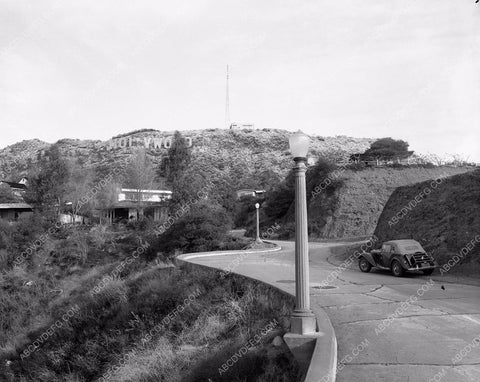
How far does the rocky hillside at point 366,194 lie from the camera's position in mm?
48844

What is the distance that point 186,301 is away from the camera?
13.7 m

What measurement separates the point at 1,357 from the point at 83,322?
5.12 m

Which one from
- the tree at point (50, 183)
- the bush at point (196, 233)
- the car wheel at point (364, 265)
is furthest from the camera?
the tree at point (50, 183)

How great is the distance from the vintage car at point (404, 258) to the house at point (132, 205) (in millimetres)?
48697

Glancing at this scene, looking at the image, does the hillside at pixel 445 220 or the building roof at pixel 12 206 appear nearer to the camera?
the hillside at pixel 445 220

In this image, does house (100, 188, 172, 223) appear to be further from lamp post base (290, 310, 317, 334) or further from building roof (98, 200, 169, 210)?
lamp post base (290, 310, 317, 334)

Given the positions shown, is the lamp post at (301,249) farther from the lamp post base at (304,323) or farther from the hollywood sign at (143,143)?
the hollywood sign at (143,143)

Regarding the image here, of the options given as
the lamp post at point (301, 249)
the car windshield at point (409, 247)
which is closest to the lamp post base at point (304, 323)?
the lamp post at point (301, 249)

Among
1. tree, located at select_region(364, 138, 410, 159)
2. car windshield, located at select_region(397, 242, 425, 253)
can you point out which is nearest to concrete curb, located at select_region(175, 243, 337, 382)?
car windshield, located at select_region(397, 242, 425, 253)

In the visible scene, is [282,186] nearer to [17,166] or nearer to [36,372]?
[36,372]

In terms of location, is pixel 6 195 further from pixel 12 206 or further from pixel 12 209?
pixel 12 206

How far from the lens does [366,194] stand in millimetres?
51219

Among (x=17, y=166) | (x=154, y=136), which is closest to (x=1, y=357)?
(x=17, y=166)

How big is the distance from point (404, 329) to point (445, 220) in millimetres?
12277
